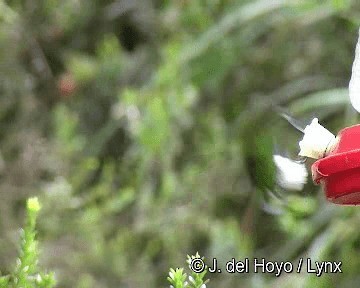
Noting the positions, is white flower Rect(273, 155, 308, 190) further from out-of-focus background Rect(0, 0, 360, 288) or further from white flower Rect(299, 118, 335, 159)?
out-of-focus background Rect(0, 0, 360, 288)

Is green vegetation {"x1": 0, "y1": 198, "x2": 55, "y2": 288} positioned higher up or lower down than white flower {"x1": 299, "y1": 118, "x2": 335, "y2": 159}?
lower down

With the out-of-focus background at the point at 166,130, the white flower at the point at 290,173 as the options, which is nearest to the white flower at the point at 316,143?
the white flower at the point at 290,173

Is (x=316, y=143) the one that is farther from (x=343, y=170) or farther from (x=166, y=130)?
(x=166, y=130)

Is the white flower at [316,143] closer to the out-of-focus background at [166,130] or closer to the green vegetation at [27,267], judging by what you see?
the green vegetation at [27,267]

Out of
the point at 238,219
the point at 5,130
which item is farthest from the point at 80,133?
the point at 238,219

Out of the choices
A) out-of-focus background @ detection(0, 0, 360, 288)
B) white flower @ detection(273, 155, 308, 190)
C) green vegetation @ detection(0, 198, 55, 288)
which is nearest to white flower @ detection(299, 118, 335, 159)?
white flower @ detection(273, 155, 308, 190)

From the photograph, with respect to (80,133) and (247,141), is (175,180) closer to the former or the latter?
(247,141)

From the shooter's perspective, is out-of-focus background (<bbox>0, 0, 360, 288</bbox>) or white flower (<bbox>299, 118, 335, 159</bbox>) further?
out-of-focus background (<bbox>0, 0, 360, 288</bbox>)
